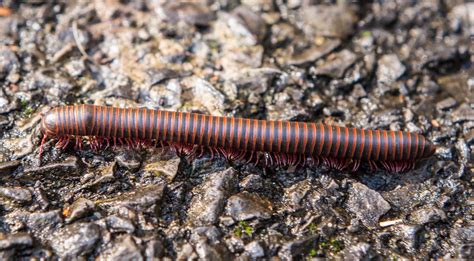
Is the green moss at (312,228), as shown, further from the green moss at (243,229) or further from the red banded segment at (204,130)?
the red banded segment at (204,130)

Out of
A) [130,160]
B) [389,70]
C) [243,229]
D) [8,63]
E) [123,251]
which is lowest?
[123,251]

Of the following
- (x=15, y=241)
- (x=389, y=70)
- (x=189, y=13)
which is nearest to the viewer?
(x=15, y=241)

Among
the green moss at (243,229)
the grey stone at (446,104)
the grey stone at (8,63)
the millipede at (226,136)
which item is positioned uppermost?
the grey stone at (8,63)

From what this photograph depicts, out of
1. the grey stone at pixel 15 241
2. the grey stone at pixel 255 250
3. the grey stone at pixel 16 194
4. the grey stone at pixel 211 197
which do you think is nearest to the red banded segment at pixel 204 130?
the grey stone at pixel 211 197

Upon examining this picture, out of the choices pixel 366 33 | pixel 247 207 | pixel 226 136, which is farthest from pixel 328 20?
pixel 247 207

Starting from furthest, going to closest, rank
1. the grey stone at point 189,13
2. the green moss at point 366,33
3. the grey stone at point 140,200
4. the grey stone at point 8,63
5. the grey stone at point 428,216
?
the green moss at point 366,33 → the grey stone at point 189,13 → the grey stone at point 8,63 → the grey stone at point 428,216 → the grey stone at point 140,200

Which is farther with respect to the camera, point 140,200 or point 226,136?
point 226,136

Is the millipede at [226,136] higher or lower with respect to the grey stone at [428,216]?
higher

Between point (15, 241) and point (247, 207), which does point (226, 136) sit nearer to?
point (247, 207)
